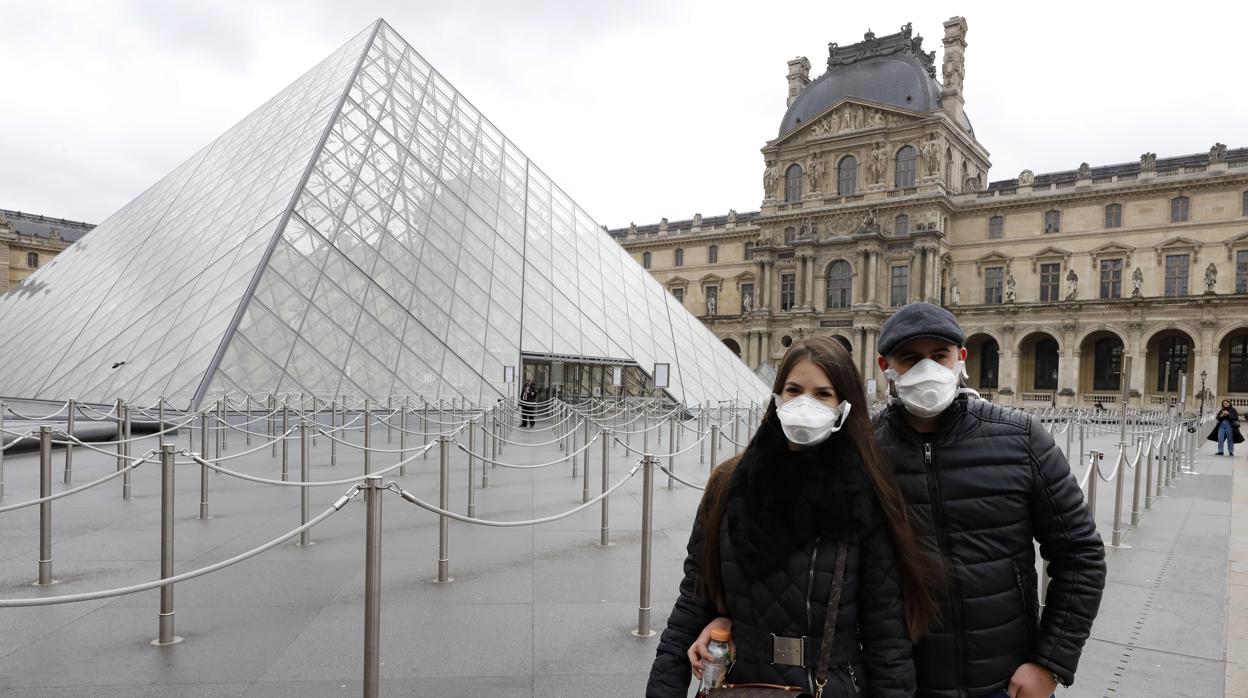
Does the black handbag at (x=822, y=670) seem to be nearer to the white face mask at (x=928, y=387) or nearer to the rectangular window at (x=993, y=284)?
the white face mask at (x=928, y=387)

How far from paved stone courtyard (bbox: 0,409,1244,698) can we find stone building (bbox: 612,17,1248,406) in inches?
1512

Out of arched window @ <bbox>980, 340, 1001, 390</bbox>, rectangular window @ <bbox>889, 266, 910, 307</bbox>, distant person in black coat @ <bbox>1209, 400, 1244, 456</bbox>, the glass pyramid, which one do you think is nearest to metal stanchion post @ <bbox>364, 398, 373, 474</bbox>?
the glass pyramid

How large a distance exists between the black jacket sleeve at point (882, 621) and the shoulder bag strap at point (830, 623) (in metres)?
0.08

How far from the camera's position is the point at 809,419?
1913mm

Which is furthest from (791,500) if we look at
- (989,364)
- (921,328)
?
(989,364)

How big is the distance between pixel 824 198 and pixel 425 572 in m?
48.8

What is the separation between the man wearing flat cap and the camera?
2.00 m

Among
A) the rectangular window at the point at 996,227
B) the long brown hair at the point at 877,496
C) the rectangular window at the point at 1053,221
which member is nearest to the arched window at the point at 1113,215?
the rectangular window at the point at 1053,221

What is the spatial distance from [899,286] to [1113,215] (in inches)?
485

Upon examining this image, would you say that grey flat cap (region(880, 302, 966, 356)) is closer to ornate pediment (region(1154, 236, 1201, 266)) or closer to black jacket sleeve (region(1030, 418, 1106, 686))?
black jacket sleeve (region(1030, 418, 1106, 686))

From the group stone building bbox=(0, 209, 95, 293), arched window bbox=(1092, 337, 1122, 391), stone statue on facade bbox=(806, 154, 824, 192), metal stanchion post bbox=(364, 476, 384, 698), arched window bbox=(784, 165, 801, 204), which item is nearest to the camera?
metal stanchion post bbox=(364, 476, 384, 698)

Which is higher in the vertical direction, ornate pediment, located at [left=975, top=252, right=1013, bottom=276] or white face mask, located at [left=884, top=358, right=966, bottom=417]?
ornate pediment, located at [left=975, top=252, right=1013, bottom=276]

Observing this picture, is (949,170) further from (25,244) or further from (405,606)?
(25,244)

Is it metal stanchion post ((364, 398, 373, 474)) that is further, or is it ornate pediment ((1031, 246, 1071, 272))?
ornate pediment ((1031, 246, 1071, 272))
